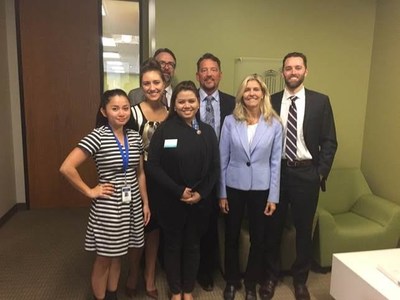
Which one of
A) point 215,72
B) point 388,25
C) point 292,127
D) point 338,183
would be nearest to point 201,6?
point 215,72

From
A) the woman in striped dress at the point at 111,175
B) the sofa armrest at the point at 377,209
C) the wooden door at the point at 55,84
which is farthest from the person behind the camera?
A: the wooden door at the point at 55,84

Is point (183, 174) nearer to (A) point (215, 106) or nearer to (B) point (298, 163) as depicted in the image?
(A) point (215, 106)

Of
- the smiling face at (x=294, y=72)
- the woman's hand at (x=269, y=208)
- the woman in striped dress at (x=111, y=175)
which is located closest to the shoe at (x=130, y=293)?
the woman in striped dress at (x=111, y=175)

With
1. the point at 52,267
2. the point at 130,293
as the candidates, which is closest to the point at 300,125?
the point at 130,293

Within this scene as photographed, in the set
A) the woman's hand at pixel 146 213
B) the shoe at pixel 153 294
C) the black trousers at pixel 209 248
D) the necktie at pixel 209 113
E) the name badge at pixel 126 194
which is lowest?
the shoe at pixel 153 294

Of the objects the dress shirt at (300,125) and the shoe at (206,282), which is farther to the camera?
the shoe at (206,282)

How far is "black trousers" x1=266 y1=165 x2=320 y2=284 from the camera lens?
221 centimetres

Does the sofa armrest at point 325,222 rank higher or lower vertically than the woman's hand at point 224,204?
lower

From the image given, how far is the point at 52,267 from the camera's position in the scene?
8.71 feet

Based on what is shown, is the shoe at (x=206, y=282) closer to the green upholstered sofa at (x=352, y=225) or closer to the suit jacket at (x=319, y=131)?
the green upholstered sofa at (x=352, y=225)

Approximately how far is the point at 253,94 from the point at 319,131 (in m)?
0.56

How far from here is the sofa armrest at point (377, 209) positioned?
8.71 ft

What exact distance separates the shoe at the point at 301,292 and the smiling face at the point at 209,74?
1513mm

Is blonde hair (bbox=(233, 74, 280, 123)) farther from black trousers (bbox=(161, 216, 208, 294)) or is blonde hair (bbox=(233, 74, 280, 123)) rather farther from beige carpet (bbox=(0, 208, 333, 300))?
beige carpet (bbox=(0, 208, 333, 300))
